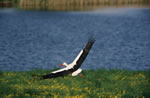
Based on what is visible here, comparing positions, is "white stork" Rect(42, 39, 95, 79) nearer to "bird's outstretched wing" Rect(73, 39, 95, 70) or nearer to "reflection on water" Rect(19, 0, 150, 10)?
"bird's outstretched wing" Rect(73, 39, 95, 70)

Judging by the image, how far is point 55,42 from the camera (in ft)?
108

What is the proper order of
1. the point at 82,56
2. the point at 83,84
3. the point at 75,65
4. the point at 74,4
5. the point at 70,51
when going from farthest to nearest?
the point at 74,4
the point at 70,51
the point at 83,84
the point at 75,65
the point at 82,56

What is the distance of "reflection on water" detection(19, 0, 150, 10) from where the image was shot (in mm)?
75875

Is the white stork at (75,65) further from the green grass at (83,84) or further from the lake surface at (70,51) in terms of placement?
the lake surface at (70,51)

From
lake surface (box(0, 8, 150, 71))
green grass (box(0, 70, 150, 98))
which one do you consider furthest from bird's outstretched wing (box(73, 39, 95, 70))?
lake surface (box(0, 8, 150, 71))

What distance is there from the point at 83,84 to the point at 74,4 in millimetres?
61917

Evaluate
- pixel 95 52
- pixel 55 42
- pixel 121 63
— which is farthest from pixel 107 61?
pixel 55 42

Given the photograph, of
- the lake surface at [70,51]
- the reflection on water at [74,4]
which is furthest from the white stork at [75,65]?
the reflection on water at [74,4]

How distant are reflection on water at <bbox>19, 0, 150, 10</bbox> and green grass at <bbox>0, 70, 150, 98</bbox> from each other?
190ft

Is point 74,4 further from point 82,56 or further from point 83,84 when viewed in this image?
point 82,56

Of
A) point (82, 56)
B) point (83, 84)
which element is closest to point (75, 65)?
point (82, 56)

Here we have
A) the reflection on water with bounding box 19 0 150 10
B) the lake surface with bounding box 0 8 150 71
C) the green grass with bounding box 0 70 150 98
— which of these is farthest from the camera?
the reflection on water with bounding box 19 0 150 10

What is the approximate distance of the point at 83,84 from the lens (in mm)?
16234

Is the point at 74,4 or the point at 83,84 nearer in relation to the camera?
the point at 83,84
